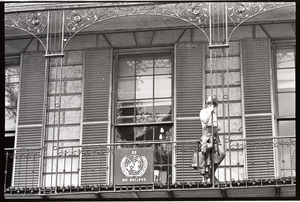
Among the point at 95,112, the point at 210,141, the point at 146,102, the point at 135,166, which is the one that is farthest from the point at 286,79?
the point at 95,112

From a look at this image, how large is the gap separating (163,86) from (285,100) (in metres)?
2.59

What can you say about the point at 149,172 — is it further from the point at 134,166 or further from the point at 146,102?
the point at 146,102

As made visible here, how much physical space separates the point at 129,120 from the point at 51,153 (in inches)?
70.3

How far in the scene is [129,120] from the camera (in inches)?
675

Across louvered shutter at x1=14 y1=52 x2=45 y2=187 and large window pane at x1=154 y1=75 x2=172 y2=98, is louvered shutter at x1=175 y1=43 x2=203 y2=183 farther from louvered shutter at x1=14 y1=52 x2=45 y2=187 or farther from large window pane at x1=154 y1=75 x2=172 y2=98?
louvered shutter at x1=14 y1=52 x2=45 y2=187

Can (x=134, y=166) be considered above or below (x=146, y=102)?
below

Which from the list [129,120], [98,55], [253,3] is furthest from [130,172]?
[253,3]

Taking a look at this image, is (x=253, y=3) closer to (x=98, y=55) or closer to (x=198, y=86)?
(x=198, y=86)

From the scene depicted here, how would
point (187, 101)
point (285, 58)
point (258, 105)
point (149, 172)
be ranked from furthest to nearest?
point (285, 58) → point (187, 101) → point (258, 105) → point (149, 172)

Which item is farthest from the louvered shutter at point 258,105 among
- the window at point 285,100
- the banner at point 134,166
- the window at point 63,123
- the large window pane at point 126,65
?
the window at point 63,123

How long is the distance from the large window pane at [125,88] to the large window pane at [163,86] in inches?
21.1

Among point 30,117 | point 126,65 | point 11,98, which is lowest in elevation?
point 30,117

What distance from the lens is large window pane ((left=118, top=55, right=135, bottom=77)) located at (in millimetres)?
17516

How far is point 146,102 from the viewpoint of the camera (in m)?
17.2
